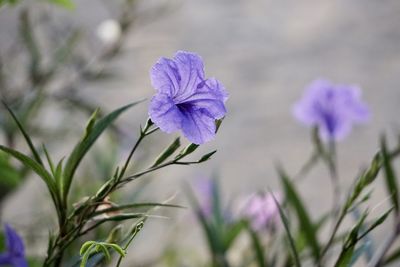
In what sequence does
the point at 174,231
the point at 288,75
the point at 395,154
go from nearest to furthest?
the point at 395,154 → the point at 174,231 → the point at 288,75

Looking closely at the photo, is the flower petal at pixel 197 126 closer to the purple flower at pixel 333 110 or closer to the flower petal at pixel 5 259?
the flower petal at pixel 5 259

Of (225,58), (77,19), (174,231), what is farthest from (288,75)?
(174,231)

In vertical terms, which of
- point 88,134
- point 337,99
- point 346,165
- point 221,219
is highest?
point 88,134

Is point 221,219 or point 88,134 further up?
point 88,134

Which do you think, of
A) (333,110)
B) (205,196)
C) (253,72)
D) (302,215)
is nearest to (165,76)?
(302,215)

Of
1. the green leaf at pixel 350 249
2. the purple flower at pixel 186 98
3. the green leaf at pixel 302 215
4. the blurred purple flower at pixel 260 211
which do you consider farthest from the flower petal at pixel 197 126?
the blurred purple flower at pixel 260 211

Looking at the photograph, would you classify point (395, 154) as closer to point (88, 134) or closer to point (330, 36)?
point (88, 134)

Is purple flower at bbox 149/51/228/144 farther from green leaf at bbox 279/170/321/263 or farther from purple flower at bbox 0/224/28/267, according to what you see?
green leaf at bbox 279/170/321/263

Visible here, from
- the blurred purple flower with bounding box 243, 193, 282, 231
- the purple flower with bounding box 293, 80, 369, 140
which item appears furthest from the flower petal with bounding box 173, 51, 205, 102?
the blurred purple flower with bounding box 243, 193, 282, 231

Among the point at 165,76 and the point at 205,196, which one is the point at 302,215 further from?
the point at 205,196
